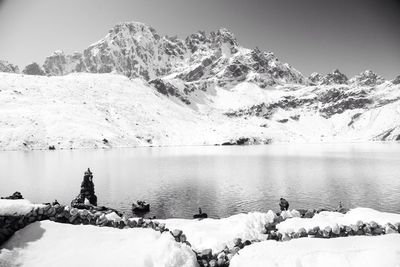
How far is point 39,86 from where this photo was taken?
184 m

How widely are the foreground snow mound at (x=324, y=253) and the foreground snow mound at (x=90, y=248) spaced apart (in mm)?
3100

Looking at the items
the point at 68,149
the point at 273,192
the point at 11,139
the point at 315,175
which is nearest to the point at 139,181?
the point at 273,192

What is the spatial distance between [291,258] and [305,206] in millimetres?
26835

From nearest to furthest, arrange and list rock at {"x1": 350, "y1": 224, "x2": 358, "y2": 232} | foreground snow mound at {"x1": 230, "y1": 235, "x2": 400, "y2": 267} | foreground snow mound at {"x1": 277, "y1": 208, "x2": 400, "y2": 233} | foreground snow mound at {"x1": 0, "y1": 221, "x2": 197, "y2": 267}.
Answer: foreground snow mound at {"x1": 230, "y1": 235, "x2": 400, "y2": 267} < foreground snow mound at {"x1": 0, "y1": 221, "x2": 197, "y2": 267} < rock at {"x1": 350, "y1": 224, "x2": 358, "y2": 232} < foreground snow mound at {"x1": 277, "y1": 208, "x2": 400, "y2": 233}

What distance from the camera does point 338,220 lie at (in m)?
20.8

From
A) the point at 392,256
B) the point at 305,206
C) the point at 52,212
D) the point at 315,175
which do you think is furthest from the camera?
the point at 315,175

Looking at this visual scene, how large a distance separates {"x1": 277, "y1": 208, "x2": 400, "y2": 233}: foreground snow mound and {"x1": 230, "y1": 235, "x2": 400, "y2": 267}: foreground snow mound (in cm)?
341

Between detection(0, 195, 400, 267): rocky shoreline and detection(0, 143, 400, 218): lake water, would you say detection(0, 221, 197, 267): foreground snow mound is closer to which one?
detection(0, 195, 400, 267): rocky shoreline

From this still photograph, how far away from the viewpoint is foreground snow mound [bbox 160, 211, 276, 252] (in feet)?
58.4

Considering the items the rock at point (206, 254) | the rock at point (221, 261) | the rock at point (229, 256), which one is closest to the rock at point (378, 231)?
the rock at point (229, 256)

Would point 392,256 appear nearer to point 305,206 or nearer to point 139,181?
point 305,206

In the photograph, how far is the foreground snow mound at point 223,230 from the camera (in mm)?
17812

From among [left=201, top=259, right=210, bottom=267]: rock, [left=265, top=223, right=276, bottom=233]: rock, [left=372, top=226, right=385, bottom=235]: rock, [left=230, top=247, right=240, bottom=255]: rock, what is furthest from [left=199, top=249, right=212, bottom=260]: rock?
[left=372, top=226, right=385, bottom=235]: rock

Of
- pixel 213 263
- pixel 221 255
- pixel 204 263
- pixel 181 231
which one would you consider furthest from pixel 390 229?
pixel 181 231
